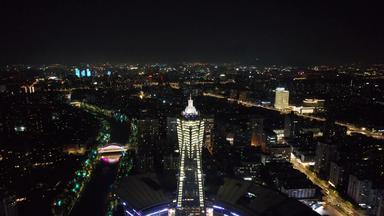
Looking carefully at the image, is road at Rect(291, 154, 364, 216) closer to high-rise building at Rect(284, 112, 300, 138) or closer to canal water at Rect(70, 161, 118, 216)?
high-rise building at Rect(284, 112, 300, 138)

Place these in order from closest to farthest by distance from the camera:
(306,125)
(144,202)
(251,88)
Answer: (144,202) → (306,125) → (251,88)

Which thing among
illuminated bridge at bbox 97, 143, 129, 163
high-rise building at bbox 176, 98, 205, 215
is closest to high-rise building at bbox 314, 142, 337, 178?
high-rise building at bbox 176, 98, 205, 215

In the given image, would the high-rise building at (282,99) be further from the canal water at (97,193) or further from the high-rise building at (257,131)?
the canal water at (97,193)

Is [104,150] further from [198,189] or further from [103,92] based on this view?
[103,92]

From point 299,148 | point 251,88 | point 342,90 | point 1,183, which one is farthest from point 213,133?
point 342,90

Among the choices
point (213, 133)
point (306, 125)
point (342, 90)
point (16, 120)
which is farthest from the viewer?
point (342, 90)

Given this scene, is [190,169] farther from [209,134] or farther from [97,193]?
[209,134]

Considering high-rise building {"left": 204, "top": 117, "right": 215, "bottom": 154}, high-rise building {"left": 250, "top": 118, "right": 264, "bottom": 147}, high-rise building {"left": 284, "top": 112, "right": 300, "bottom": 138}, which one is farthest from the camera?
high-rise building {"left": 284, "top": 112, "right": 300, "bottom": 138}
